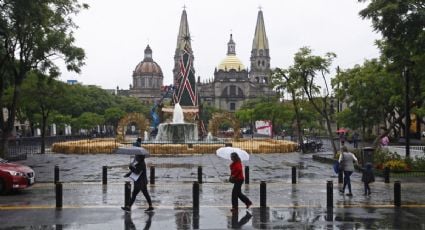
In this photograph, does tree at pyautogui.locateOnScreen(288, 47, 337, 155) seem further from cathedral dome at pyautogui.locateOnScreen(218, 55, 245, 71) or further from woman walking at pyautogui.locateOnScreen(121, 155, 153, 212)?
cathedral dome at pyautogui.locateOnScreen(218, 55, 245, 71)

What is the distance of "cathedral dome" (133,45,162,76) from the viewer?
182 meters

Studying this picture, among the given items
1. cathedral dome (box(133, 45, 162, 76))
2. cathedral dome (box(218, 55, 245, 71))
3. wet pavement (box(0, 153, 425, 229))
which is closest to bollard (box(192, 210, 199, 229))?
wet pavement (box(0, 153, 425, 229))

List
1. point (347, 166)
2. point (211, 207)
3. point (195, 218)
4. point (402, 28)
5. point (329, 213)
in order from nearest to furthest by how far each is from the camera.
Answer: point (195, 218), point (329, 213), point (211, 207), point (347, 166), point (402, 28)

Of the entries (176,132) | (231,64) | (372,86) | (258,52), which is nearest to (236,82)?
(231,64)

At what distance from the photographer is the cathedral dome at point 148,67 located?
596 feet

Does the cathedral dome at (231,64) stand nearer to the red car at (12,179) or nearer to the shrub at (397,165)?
the shrub at (397,165)

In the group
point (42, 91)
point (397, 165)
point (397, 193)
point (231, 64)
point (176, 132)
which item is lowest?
point (397, 193)

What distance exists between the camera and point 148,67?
183000 mm

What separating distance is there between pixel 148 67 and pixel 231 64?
30795 millimetres

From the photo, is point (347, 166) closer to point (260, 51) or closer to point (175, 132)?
point (175, 132)

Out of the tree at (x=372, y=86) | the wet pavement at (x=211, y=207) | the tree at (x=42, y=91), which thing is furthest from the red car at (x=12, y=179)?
the tree at (x=372, y=86)

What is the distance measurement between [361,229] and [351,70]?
41198mm

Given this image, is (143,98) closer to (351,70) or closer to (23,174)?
(351,70)

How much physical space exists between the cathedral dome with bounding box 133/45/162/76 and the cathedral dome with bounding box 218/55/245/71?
25921mm
